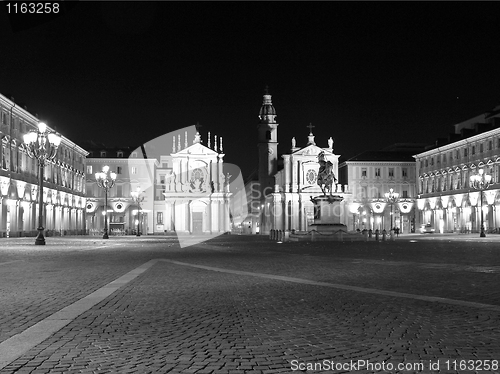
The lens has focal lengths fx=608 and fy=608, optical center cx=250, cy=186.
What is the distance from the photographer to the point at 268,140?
370 ft

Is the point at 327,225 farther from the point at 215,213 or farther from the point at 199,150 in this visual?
the point at 199,150

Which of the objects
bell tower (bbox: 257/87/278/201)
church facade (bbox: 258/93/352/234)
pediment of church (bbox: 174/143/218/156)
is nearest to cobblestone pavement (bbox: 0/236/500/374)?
pediment of church (bbox: 174/143/218/156)

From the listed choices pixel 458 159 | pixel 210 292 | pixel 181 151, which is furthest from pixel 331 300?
pixel 181 151

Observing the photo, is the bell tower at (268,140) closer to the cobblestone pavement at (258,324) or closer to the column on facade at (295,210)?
the column on facade at (295,210)

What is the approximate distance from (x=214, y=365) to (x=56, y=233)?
7373 cm

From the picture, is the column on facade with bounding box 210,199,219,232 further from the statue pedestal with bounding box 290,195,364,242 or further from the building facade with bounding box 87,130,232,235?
the statue pedestal with bounding box 290,195,364,242

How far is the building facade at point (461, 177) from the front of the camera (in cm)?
7182

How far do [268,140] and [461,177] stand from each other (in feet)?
134

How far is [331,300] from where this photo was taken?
34.6 feet

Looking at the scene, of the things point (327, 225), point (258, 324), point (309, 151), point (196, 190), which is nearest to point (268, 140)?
point (309, 151)

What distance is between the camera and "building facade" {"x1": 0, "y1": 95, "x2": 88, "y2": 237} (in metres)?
57.5

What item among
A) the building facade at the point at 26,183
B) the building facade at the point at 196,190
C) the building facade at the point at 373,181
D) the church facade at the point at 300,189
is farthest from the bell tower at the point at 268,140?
the building facade at the point at 26,183

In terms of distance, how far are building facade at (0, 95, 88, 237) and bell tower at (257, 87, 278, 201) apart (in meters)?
37.2

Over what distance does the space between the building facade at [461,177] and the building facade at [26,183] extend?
50682mm
